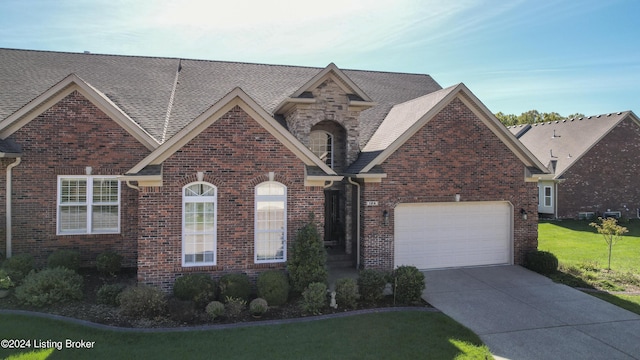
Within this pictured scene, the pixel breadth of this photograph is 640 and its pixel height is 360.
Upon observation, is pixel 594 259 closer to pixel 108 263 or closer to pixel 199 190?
pixel 199 190

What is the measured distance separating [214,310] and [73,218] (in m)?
7.17

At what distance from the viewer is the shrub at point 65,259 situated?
12.7 meters

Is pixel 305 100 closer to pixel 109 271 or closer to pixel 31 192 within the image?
pixel 109 271

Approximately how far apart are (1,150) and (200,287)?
26.1 feet

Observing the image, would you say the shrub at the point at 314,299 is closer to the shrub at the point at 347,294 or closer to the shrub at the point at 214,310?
the shrub at the point at 347,294

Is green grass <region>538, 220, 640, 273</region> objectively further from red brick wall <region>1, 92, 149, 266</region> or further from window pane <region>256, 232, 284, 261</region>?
red brick wall <region>1, 92, 149, 266</region>

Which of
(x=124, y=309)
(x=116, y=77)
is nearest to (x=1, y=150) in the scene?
(x=116, y=77)

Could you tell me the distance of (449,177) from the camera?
14906 millimetres

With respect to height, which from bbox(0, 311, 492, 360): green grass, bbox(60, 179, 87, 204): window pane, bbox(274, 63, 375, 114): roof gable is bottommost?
bbox(0, 311, 492, 360): green grass

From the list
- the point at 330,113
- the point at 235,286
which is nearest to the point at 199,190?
the point at 235,286

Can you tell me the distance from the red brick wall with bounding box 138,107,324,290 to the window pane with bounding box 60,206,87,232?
3962 mm

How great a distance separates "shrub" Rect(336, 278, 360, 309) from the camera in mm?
11000

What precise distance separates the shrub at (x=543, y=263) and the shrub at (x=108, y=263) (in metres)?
14.2

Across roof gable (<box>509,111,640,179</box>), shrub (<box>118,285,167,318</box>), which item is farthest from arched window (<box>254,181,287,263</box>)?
roof gable (<box>509,111,640,179</box>)
